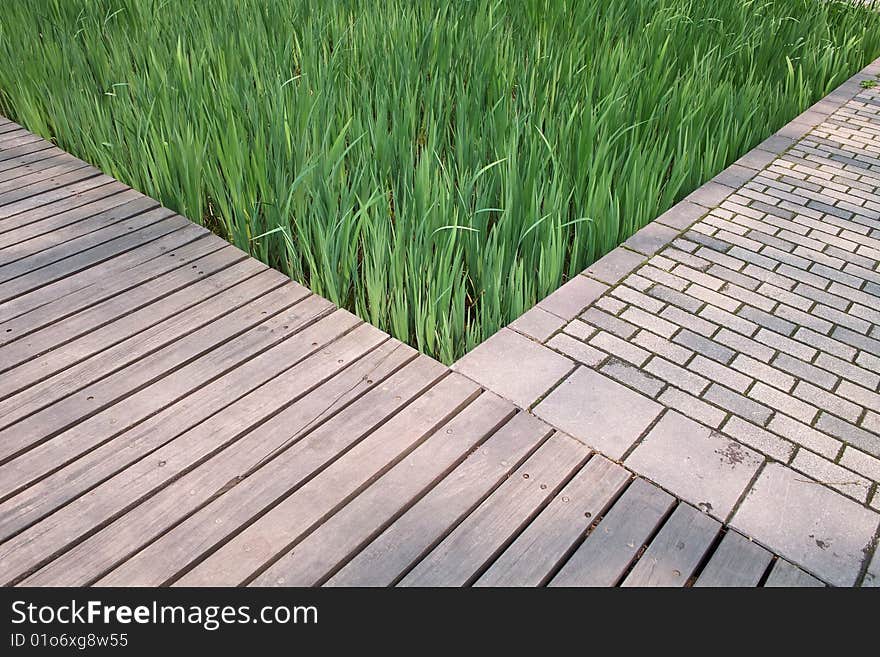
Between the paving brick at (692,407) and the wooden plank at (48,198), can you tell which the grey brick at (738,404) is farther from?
the wooden plank at (48,198)

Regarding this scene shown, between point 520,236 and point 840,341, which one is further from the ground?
point 520,236

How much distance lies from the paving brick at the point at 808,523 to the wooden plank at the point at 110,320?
1.81 metres

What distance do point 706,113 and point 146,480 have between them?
112 inches

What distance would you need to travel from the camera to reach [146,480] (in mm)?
1709

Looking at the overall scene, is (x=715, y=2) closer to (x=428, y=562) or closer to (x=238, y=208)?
(x=238, y=208)

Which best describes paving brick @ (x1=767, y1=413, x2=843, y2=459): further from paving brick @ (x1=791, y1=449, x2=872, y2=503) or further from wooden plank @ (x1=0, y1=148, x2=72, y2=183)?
wooden plank @ (x1=0, y1=148, x2=72, y2=183)

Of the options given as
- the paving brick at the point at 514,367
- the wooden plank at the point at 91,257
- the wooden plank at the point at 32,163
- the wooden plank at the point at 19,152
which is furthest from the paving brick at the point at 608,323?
the wooden plank at the point at 19,152

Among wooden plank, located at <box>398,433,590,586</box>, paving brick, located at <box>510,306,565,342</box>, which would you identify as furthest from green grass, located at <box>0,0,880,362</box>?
wooden plank, located at <box>398,433,590,586</box>

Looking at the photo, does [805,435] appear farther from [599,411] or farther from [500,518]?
[500,518]

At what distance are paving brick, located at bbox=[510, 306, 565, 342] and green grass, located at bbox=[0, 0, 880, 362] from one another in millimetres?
56

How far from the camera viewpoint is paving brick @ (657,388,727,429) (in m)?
1.93

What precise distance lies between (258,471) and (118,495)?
1.05 ft
